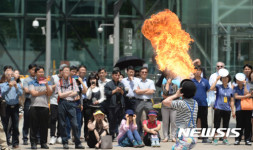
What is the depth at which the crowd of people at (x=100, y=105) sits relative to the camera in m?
13.2

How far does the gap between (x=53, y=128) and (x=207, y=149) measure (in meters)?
3.82

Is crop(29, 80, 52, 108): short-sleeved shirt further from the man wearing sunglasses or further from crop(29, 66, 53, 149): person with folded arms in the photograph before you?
the man wearing sunglasses

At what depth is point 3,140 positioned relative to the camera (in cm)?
1218

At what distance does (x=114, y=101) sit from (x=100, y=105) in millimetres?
393

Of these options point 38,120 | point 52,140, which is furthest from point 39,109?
point 52,140

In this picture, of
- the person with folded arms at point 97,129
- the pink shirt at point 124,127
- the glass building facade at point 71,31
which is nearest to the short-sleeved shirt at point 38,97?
the person with folded arms at point 97,129

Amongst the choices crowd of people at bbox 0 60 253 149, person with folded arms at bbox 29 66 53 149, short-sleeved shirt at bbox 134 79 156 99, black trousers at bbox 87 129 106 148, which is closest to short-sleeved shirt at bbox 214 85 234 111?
crowd of people at bbox 0 60 253 149

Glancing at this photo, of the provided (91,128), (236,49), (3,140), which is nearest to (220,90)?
(91,128)

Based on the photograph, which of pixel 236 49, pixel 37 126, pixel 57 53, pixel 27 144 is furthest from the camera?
pixel 57 53

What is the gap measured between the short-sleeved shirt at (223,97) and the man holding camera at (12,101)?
4879 millimetres

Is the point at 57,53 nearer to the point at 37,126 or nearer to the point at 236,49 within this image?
→ the point at 236,49

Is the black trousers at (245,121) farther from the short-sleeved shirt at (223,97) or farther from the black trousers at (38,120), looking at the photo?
the black trousers at (38,120)

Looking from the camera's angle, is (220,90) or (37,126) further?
(220,90)

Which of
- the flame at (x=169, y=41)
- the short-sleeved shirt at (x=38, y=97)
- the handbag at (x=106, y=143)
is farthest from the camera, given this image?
the handbag at (x=106, y=143)
